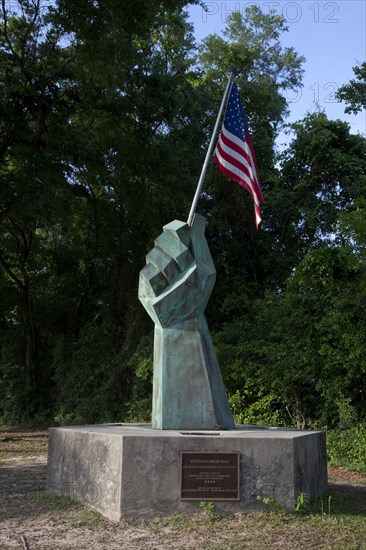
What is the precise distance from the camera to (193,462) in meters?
6.41

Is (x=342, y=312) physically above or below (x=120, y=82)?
below

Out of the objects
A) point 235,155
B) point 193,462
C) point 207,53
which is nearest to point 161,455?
point 193,462

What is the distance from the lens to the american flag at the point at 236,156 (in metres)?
8.86

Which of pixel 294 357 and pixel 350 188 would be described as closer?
pixel 294 357

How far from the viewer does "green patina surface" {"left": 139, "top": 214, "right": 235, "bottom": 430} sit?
748cm

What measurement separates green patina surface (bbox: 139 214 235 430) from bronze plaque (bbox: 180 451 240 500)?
1.00 meters

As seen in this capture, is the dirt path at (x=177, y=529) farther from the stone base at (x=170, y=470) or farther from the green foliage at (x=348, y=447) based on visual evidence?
the green foliage at (x=348, y=447)

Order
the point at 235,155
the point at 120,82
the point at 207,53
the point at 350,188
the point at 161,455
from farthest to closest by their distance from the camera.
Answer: the point at 207,53 → the point at 350,188 → the point at 120,82 → the point at 235,155 → the point at 161,455

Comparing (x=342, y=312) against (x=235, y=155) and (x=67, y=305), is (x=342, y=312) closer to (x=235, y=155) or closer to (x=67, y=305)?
(x=235, y=155)

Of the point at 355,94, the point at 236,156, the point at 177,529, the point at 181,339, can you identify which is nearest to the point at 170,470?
the point at 177,529

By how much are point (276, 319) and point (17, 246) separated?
10.8 metres

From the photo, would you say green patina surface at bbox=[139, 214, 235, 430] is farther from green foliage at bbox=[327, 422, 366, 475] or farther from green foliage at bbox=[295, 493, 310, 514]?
green foliage at bbox=[327, 422, 366, 475]

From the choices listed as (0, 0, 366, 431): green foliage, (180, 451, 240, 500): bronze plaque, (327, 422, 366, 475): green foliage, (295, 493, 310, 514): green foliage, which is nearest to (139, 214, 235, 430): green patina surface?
(180, 451, 240, 500): bronze plaque

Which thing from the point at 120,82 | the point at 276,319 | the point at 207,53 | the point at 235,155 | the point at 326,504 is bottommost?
Result: the point at 326,504
